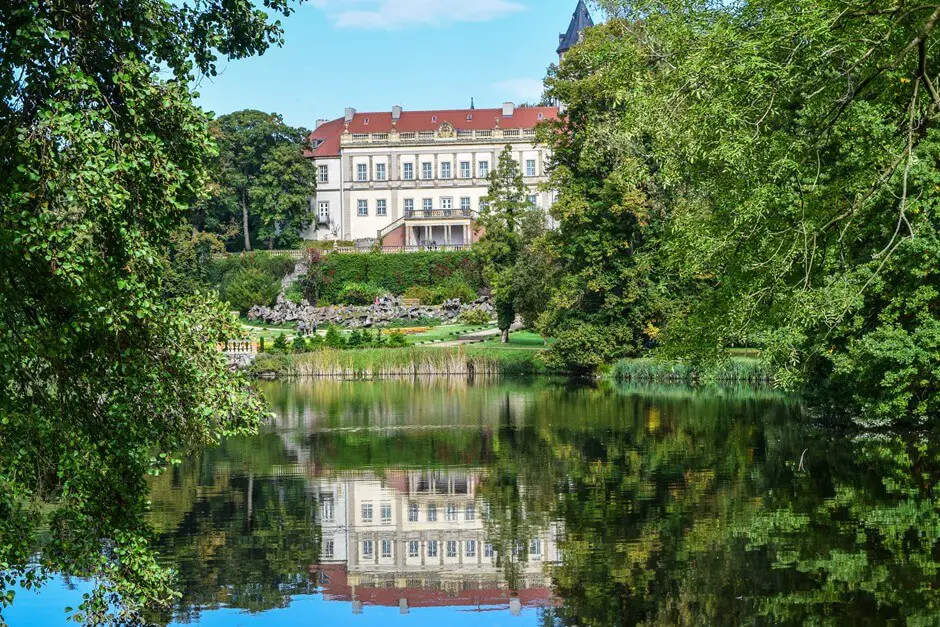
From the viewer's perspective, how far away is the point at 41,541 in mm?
12062

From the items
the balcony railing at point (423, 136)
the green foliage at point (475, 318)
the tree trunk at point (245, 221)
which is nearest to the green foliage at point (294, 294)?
the tree trunk at point (245, 221)

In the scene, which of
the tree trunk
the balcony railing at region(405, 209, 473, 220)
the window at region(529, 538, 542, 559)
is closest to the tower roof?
the balcony railing at region(405, 209, 473, 220)

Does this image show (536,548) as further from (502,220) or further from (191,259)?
(191,259)

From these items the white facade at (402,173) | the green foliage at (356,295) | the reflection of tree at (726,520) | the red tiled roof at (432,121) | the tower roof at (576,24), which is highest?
the tower roof at (576,24)

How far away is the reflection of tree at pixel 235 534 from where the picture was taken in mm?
10148

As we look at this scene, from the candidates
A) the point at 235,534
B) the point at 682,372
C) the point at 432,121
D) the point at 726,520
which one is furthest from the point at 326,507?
the point at 432,121

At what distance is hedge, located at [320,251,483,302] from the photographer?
205 feet

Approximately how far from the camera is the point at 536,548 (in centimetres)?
1149

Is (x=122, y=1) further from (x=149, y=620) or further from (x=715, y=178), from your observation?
(x=715, y=178)

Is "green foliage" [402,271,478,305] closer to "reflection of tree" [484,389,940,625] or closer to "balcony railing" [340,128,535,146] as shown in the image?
"balcony railing" [340,128,535,146]

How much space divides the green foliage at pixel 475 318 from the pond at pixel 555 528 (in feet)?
104

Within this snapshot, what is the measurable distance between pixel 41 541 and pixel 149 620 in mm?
3450

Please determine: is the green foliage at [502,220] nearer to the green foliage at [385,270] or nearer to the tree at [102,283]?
the green foliage at [385,270]

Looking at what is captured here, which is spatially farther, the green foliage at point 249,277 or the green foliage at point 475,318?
the green foliage at point 249,277
